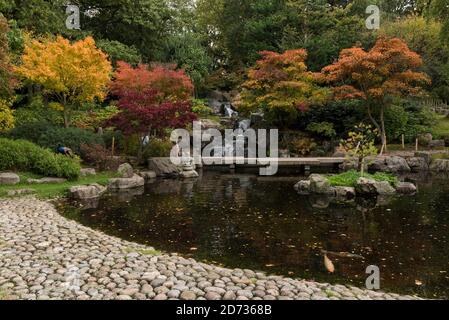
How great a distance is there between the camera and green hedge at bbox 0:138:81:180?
40.2 feet

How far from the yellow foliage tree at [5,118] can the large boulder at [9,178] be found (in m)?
4.11

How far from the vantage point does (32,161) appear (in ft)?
41.2

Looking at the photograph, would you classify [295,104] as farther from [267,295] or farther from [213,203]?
[267,295]

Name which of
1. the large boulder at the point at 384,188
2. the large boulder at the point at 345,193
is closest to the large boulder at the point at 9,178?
the large boulder at the point at 345,193

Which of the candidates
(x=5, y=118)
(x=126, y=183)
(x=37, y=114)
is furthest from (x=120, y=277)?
(x=37, y=114)

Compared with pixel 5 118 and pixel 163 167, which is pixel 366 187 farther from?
pixel 5 118

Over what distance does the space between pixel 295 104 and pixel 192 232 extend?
13.9 m

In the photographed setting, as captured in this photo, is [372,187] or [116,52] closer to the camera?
[372,187]

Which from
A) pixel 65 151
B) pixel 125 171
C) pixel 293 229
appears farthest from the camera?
pixel 125 171

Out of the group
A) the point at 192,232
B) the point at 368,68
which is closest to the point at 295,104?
the point at 368,68

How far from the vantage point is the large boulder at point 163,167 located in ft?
53.2

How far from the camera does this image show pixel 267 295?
4742 millimetres

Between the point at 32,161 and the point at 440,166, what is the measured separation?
1698 centimetres

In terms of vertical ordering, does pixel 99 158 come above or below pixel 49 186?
above
